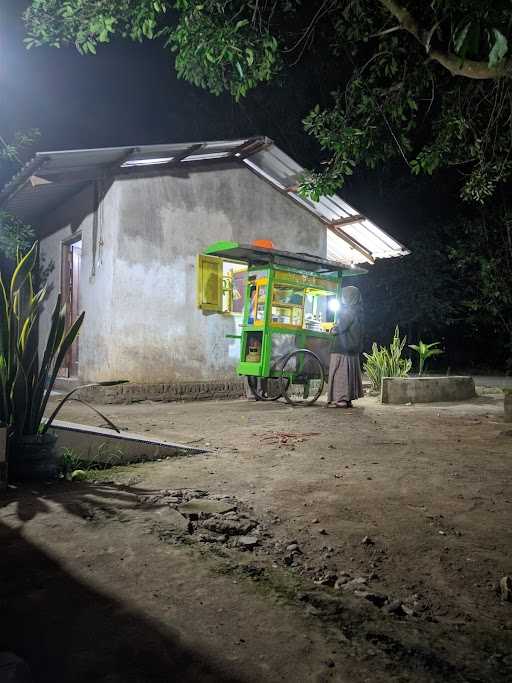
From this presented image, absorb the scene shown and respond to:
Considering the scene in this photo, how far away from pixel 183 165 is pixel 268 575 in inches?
344

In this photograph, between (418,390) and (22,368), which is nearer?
(22,368)

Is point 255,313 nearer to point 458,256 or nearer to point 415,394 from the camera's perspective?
point 415,394

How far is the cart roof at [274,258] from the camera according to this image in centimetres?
797

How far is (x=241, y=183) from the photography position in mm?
10383

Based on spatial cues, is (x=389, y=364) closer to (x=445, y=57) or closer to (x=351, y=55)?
(x=351, y=55)

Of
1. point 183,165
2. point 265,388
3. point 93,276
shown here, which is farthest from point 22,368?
point 183,165

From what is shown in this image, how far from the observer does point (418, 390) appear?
28.2 feet

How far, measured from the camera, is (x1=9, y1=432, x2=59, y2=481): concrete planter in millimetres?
3299

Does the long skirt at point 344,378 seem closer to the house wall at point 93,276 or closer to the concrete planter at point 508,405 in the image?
the concrete planter at point 508,405

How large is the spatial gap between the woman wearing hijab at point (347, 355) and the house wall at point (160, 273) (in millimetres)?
2557

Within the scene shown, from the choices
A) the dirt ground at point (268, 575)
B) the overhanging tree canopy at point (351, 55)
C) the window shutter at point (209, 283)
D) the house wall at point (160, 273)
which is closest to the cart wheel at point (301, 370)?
the house wall at point (160, 273)

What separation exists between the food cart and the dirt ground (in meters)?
4.31

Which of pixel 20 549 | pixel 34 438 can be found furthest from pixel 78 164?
pixel 20 549

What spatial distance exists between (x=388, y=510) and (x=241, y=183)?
342 inches
